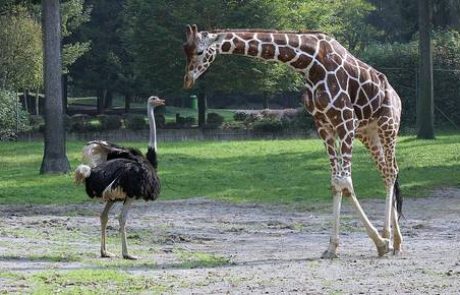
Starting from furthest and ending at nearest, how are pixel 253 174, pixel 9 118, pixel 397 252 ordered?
pixel 9 118 < pixel 253 174 < pixel 397 252

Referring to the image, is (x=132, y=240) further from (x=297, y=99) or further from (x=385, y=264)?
(x=297, y=99)

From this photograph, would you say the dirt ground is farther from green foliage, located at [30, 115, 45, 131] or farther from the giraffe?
green foliage, located at [30, 115, 45, 131]

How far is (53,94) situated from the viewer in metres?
25.6

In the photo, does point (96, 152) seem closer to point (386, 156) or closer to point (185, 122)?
point (386, 156)

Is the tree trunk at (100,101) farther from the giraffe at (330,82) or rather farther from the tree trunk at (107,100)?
the giraffe at (330,82)

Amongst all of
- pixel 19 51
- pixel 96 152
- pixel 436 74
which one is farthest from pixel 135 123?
pixel 96 152

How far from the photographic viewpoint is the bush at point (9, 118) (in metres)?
39.7

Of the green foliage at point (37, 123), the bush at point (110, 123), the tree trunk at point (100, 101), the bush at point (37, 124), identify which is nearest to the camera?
the bush at point (110, 123)

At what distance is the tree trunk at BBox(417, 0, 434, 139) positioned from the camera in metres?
35.0

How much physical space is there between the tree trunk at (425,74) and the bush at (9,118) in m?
16.5

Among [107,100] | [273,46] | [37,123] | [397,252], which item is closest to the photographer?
[273,46]

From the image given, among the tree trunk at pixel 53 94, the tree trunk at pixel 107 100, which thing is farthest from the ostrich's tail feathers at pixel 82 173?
the tree trunk at pixel 107 100

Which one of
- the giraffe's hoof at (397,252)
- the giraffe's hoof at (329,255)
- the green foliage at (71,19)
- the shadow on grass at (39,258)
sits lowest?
the giraffe's hoof at (397,252)

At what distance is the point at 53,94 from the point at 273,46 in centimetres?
1388
